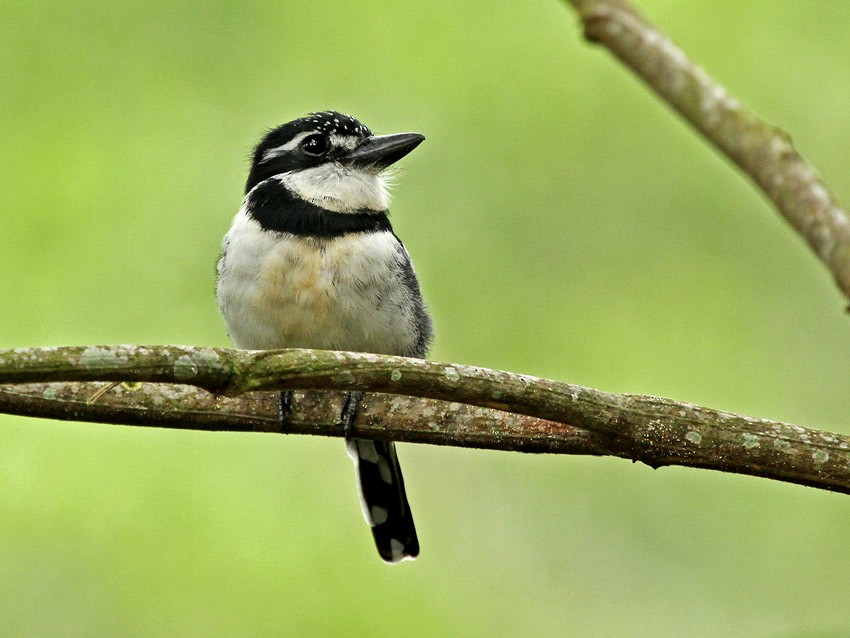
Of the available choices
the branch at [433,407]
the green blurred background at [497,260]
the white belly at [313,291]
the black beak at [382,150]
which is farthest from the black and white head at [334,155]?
the branch at [433,407]

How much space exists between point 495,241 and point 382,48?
3.91 ft

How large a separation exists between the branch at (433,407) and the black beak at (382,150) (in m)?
1.52

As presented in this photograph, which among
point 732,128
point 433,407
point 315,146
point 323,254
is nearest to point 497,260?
point 315,146

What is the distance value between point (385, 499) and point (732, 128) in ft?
7.05

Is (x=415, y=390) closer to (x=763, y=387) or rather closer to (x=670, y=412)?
(x=670, y=412)

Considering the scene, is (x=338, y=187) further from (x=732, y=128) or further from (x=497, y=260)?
(x=497, y=260)

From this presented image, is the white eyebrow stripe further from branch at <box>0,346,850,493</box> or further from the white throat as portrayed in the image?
branch at <box>0,346,850,493</box>

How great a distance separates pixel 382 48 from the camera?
5770mm

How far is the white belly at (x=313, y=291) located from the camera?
12.9ft

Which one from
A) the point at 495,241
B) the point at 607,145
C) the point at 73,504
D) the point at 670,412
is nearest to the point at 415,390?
the point at 670,412

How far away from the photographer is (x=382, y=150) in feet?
14.7

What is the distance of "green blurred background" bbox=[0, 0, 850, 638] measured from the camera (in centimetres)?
500

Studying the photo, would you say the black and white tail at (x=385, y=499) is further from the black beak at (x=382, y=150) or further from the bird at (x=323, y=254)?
the black beak at (x=382, y=150)

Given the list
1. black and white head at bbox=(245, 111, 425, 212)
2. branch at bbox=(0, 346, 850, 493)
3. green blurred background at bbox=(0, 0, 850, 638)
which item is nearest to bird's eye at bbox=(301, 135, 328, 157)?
black and white head at bbox=(245, 111, 425, 212)
